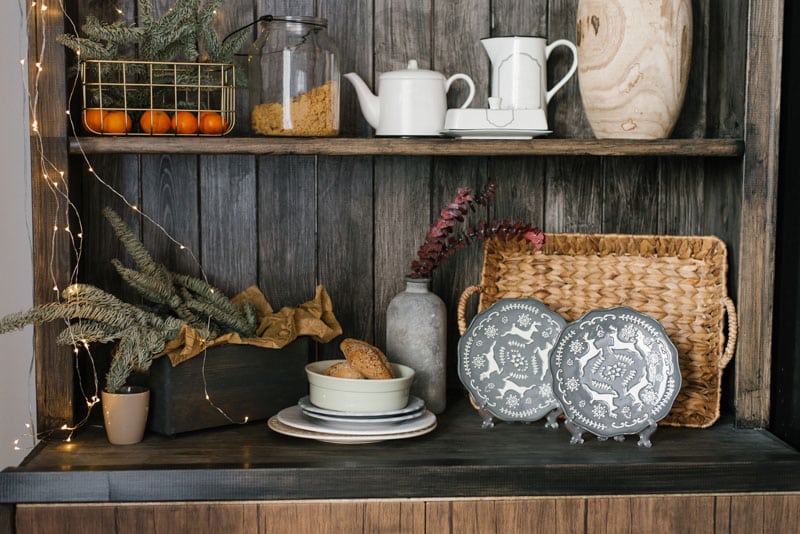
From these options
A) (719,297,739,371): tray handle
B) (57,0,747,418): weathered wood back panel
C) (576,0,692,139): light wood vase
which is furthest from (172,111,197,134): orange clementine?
(719,297,739,371): tray handle

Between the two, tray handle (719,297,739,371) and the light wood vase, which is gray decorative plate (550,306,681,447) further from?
the light wood vase

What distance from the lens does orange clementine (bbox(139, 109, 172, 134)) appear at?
1.54 metres

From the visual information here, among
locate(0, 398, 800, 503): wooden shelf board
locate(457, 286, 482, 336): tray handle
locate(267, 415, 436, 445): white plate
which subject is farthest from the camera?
locate(457, 286, 482, 336): tray handle

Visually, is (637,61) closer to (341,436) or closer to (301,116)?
(301,116)

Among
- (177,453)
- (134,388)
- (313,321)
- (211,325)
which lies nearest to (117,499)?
(177,453)

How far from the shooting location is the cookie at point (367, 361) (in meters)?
1.52

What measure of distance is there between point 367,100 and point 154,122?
381 millimetres

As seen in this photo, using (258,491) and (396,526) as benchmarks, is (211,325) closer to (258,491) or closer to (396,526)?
(258,491)

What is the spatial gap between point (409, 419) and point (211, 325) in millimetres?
388

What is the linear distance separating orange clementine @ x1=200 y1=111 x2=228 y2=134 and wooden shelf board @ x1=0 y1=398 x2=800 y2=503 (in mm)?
519

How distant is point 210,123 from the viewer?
156cm

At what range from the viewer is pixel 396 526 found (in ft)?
4.51

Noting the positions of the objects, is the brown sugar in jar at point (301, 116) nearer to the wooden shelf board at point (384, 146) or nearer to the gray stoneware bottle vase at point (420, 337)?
the wooden shelf board at point (384, 146)

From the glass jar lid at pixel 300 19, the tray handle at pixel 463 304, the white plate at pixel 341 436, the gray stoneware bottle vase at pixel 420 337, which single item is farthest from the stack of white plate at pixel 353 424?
the glass jar lid at pixel 300 19
